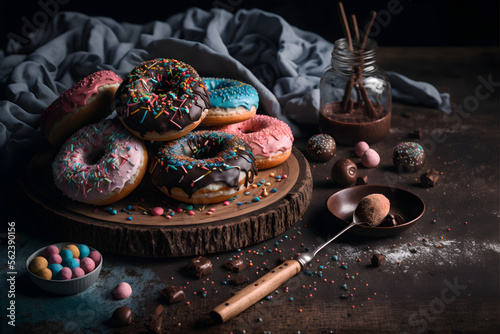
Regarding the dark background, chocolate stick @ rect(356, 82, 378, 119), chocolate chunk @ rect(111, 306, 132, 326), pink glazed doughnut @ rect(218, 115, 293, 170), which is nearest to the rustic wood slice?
pink glazed doughnut @ rect(218, 115, 293, 170)

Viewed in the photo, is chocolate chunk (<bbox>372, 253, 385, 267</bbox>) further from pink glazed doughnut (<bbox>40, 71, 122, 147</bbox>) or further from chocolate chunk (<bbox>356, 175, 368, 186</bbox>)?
pink glazed doughnut (<bbox>40, 71, 122, 147</bbox>)

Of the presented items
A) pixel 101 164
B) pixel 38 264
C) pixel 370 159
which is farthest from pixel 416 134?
pixel 38 264

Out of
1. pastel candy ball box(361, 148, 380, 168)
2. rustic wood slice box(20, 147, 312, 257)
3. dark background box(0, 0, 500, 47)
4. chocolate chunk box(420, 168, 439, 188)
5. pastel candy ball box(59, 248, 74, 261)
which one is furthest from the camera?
dark background box(0, 0, 500, 47)

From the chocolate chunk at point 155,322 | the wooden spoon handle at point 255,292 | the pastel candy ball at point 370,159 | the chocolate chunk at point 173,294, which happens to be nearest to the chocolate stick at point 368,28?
the pastel candy ball at point 370,159

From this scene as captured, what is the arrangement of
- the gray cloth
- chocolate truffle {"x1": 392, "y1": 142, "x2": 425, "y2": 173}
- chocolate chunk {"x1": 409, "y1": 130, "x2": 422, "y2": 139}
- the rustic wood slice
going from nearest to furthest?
the rustic wood slice
chocolate truffle {"x1": 392, "y1": 142, "x2": 425, "y2": 173}
the gray cloth
chocolate chunk {"x1": 409, "y1": 130, "x2": 422, "y2": 139}

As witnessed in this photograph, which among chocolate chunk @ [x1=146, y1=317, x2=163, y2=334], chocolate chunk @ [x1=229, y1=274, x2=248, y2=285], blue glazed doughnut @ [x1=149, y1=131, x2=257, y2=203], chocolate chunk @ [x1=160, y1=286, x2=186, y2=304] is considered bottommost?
chocolate chunk @ [x1=229, y1=274, x2=248, y2=285]

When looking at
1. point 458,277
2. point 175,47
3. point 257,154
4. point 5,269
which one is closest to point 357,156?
point 257,154

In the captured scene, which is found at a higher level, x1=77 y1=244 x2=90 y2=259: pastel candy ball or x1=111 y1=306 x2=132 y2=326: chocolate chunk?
x1=77 y1=244 x2=90 y2=259: pastel candy ball

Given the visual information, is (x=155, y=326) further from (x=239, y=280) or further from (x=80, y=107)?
(x=80, y=107)
